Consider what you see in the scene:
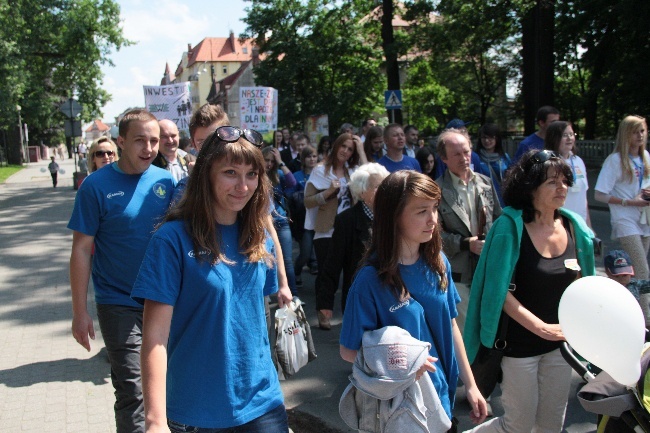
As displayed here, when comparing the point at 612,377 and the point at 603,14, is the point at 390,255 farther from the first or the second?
the point at 603,14

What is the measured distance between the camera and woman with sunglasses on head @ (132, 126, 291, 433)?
2248 millimetres

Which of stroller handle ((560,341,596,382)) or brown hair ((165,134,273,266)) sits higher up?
brown hair ((165,134,273,266))

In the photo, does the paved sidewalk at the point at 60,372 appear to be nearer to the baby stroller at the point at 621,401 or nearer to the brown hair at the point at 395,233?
the baby stroller at the point at 621,401

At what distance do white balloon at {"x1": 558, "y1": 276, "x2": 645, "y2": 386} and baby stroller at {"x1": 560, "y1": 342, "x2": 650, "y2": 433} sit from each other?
0.28 feet

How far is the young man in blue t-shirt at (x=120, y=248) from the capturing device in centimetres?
364

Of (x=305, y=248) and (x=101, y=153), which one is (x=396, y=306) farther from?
(x=305, y=248)

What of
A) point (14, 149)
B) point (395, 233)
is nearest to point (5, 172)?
point (14, 149)

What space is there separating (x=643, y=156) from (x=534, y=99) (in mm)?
16902

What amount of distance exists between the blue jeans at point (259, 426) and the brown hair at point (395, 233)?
0.66 m

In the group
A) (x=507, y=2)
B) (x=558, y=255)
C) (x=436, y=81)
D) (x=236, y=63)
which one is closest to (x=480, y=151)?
(x=558, y=255)

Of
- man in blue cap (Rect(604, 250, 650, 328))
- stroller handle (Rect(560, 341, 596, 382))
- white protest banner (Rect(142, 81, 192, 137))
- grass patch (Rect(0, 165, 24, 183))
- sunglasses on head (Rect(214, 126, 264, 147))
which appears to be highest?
white protest banner (Rect(142, 81, 192, 137))

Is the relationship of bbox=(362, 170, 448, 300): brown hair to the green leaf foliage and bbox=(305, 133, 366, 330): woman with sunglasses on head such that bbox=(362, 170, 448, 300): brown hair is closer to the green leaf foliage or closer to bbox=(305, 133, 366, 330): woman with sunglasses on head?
bbox=(305, 133, 366, 330): woman with sunglasses on head

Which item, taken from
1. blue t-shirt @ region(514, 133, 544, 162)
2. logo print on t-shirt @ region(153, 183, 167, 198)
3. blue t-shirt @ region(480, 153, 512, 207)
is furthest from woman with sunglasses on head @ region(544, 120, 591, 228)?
logo print on t-shirt @ region(153, 183, 167, 198)

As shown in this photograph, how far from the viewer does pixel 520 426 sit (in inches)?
136
